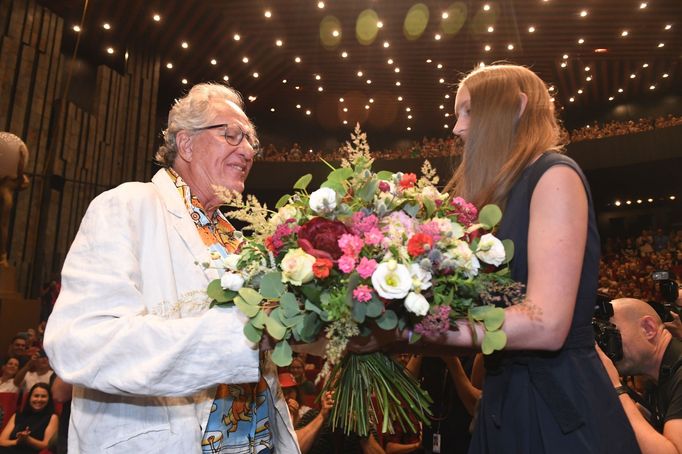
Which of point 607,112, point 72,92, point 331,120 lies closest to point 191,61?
point 72,92

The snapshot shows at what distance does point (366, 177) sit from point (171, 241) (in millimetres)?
709

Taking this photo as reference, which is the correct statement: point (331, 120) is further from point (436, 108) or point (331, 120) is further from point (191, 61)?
point (191, 61)

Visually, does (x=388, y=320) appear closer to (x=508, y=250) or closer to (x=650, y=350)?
(x=508, y=250)

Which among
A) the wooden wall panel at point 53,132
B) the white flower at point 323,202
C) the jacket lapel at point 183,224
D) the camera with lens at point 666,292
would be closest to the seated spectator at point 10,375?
the jacket lapel at point 183,224

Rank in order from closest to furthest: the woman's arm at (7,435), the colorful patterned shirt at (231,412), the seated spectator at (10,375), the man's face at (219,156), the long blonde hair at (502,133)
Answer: the long blonde hair at (502,133) → the colorful patterned shirt at (231,412) → the man's face at (219,156) → the woman's arm at (7,435) → the seated spectator at (10,375)

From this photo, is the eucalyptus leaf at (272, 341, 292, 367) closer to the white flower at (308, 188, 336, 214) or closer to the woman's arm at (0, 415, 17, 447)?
the white flower at (308, 188, 336, 214)

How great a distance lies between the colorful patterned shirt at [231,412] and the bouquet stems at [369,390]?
0.48m

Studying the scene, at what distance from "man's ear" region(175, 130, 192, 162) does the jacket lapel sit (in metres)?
0.22

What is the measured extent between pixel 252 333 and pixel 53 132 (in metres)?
9.82

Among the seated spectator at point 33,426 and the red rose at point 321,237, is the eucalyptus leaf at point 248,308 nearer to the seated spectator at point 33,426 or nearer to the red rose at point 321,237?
the red rose at point 321,237

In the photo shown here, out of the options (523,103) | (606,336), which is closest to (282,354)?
(523,103)

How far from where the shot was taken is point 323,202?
113 cm

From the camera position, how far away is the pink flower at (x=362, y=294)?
96cm

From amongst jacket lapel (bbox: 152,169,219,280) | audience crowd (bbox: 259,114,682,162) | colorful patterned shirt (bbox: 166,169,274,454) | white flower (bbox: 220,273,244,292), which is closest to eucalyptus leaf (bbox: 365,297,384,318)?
white flower (bbox: 220,273,244,292)
